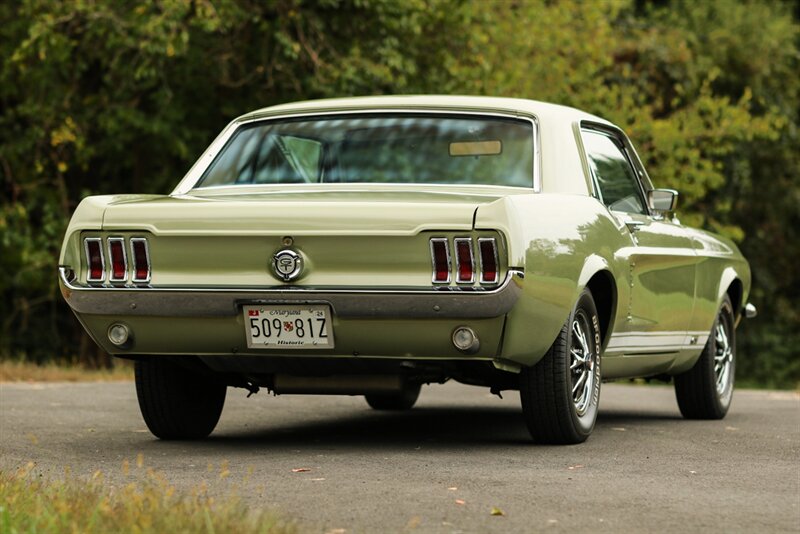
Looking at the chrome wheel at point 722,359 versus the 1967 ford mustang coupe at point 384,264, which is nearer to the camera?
the 1967 ford mustang coupe at point 384,264

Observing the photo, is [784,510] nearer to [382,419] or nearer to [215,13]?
[382,419]

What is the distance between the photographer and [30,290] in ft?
74.3

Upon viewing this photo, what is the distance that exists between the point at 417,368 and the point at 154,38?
35.2 ft

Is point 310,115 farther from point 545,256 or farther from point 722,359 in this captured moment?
point 722,359

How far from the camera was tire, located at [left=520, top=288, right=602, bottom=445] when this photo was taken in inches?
277

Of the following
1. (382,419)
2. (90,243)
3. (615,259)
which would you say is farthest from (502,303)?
(382,419)

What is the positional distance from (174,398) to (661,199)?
9.81ft

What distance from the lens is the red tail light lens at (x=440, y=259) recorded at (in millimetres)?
6473

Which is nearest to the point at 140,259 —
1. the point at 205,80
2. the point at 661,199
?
the point at 661,199

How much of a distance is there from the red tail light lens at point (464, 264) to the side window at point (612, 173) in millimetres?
1666

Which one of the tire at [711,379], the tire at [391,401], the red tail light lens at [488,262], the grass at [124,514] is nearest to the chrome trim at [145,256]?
the red tail light lens at [488,262]

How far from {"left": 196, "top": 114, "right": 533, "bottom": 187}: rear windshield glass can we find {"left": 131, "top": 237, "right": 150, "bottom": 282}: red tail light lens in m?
1.01

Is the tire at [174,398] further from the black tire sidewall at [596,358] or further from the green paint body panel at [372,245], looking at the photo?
the black tire sidewall at [596,358]

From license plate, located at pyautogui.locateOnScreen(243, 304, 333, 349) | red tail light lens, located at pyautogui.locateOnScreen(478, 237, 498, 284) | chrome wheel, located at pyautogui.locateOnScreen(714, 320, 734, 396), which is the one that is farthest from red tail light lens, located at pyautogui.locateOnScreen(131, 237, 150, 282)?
chrome wheel, located at pyautogui.locateOnScreen(714, 320, 734, 396)
